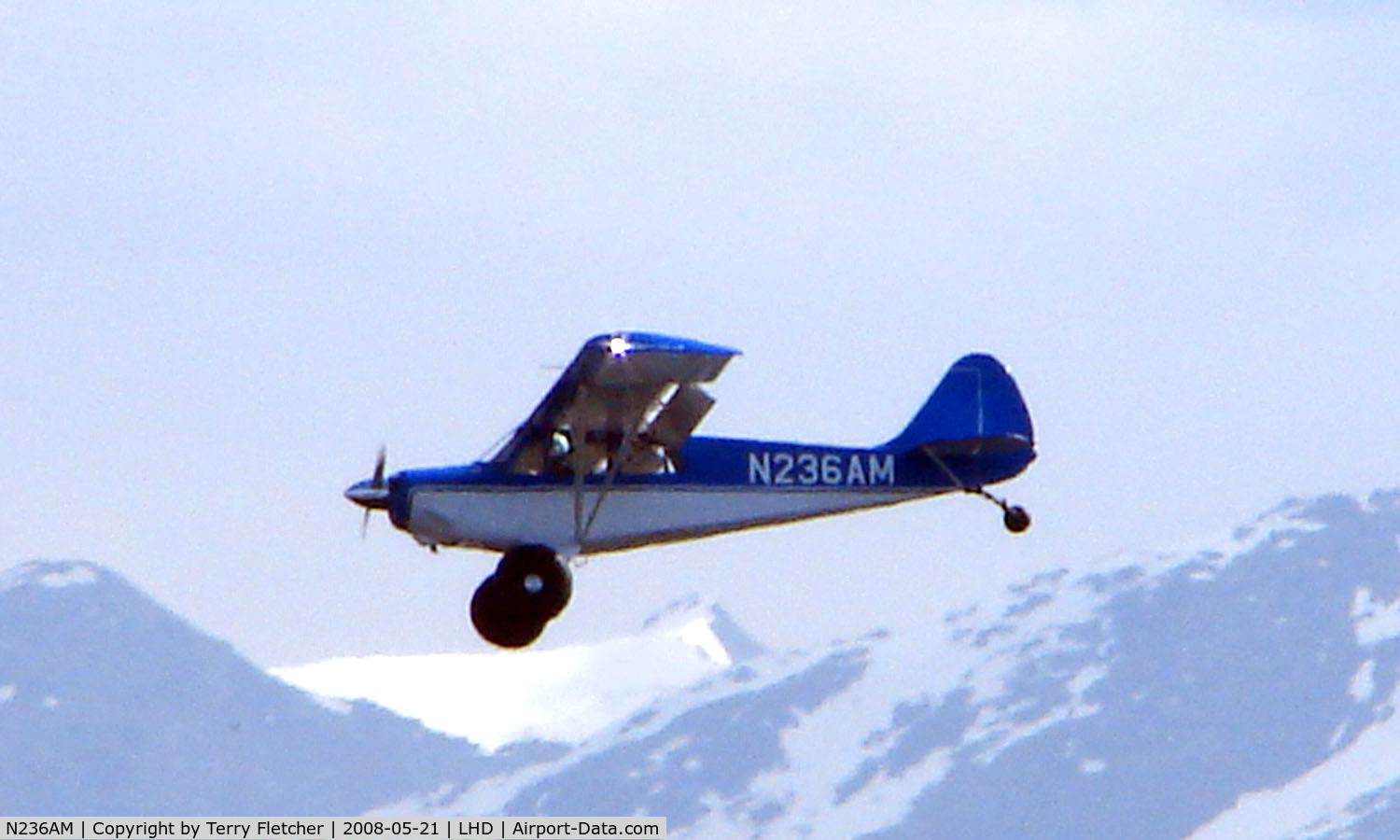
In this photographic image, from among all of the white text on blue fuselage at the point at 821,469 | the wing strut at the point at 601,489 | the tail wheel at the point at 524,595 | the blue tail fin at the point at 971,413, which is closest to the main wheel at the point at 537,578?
the tail wheel at the point at 524,595

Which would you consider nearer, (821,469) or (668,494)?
(668,494)

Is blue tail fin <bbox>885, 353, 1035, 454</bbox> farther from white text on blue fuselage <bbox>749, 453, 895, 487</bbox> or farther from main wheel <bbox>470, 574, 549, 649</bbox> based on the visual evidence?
main wheel <bbox>470, 574, 549, 649</bbox>

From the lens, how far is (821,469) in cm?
3775

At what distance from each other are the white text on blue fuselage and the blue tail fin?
0.58 meters

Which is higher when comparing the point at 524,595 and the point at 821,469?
the point at 821,469

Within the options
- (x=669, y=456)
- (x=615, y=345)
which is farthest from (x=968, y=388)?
(x=615, y=345)

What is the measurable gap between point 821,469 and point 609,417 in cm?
336

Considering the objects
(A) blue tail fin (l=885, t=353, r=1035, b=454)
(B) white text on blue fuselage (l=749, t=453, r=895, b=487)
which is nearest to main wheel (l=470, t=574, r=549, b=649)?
(B) white text on blue fuselage (l=749, t=453, r=895, b=487)

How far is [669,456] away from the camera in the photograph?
3647cm

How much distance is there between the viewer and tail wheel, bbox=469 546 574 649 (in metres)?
35.5

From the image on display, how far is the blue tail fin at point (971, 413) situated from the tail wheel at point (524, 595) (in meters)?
5.41

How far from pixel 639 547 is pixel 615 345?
12.1ft

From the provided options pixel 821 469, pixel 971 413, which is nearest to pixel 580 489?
pixel 821 469

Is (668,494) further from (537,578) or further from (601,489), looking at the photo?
(537,578)
